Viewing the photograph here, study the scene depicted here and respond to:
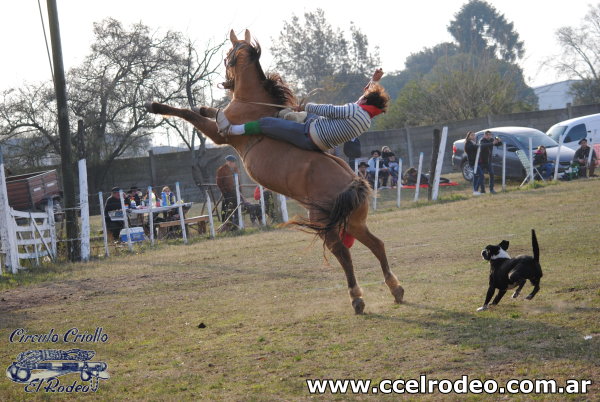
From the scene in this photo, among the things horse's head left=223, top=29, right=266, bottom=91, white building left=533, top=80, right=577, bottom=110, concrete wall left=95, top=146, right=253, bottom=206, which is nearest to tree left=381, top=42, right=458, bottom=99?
white building left=533, top=80, right=577, bottom=110

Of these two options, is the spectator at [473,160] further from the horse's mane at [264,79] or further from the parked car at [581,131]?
the horse's mane at [264,79]

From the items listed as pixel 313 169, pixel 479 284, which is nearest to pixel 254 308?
pixel 313 169

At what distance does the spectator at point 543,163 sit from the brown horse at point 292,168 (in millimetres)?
18019

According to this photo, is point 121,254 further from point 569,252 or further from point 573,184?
point 573,184

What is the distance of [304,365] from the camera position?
5.33 metres

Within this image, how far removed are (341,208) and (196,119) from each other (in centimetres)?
252

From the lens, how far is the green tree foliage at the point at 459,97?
41.0 metres

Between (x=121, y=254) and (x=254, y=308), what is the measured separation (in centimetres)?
941

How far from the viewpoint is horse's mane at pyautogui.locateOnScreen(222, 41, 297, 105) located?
27.7 feet

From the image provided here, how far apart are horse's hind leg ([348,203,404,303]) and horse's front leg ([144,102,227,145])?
195 centimetres

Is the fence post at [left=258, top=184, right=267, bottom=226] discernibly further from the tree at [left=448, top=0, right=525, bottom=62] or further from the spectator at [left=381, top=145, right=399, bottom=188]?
the tree at [left=448, top=0, right=525, bottom=62]

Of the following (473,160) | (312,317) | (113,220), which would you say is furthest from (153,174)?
(312,317)

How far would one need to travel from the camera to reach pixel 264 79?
27.9ft

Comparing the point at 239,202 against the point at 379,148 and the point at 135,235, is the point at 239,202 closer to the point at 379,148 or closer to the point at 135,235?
the point at 135,235
